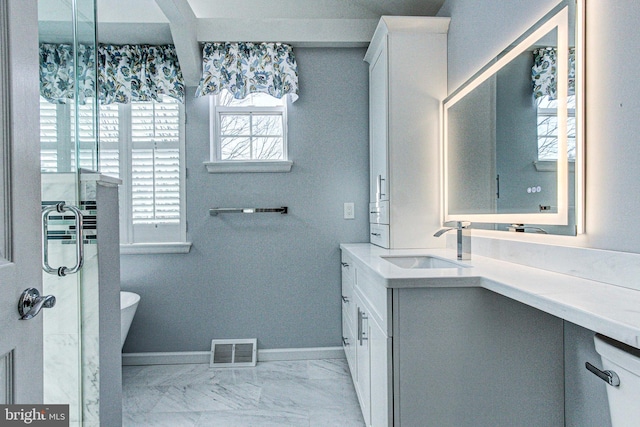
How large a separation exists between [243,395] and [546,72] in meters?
2.21

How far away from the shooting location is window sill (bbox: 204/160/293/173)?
2.75 metres

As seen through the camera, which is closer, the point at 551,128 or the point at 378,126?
the point at 551,128

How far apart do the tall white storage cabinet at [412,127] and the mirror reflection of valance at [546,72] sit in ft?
3.00

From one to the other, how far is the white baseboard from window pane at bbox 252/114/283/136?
157 cm

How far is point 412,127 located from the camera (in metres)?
2.36

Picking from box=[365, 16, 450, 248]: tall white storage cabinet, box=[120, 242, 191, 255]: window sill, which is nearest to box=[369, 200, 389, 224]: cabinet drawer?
box=[365, 16, 450, 248]: tall white storage cabinet

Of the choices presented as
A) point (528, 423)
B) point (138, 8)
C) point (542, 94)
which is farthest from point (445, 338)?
point (138, 8)

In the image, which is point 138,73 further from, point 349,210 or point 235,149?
point 349,210

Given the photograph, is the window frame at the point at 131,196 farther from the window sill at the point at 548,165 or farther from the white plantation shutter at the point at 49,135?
the window sill at the point at 548,165


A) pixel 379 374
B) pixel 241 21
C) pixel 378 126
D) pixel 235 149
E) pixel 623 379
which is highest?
pixel 241 21

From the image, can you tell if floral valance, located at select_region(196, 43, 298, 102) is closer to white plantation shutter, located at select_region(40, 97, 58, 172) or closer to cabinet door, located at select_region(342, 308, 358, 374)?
white plantation shutter, located at select_region(40, 97, 58, 172)

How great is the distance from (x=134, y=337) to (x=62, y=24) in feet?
7.00

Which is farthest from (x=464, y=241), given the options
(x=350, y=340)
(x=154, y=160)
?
(x=154, y=160)

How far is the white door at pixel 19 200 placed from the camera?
0.75 m
